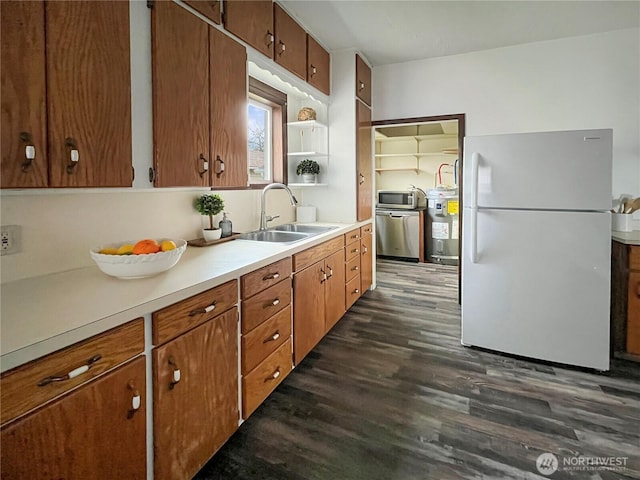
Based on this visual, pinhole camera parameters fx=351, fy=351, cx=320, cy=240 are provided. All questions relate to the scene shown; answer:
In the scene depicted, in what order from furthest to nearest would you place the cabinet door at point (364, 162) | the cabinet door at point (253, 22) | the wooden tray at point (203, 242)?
the cabinet door at point (364, 162) → the wooden tray at point (203, 242) → the cabinet door at point (253, 22)

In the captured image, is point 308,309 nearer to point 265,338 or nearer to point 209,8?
point 265,338

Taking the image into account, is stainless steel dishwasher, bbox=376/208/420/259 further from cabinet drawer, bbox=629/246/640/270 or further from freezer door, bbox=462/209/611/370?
cabinet drawer, bbox=629/246/640/270

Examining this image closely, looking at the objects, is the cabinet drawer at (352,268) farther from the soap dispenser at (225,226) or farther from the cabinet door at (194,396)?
the cabinet door at (194,396)

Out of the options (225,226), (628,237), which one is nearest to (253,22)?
(225,226)

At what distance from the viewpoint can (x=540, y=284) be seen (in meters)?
2.39

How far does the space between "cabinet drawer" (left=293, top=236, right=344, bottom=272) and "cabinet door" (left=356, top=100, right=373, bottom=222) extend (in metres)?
0.76

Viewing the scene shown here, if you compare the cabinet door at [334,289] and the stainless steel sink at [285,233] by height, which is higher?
the stainless steel sink at [285,233]

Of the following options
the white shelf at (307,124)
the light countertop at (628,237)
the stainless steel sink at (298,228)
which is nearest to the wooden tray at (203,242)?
the stainless steel sink at (298,228)

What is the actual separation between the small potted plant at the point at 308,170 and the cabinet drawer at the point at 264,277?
1.52 m

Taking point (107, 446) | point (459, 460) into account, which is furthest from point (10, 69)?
point (459, 460)

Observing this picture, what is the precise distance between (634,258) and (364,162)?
7.59 feet

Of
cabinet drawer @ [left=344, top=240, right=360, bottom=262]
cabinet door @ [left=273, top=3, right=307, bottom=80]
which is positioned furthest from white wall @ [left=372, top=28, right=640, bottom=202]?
cabinet drawer @ [left=344, top=240, right=360, bottom=262]

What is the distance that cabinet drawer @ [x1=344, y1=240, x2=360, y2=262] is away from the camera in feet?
10.4

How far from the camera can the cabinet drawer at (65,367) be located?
2.63 feet
